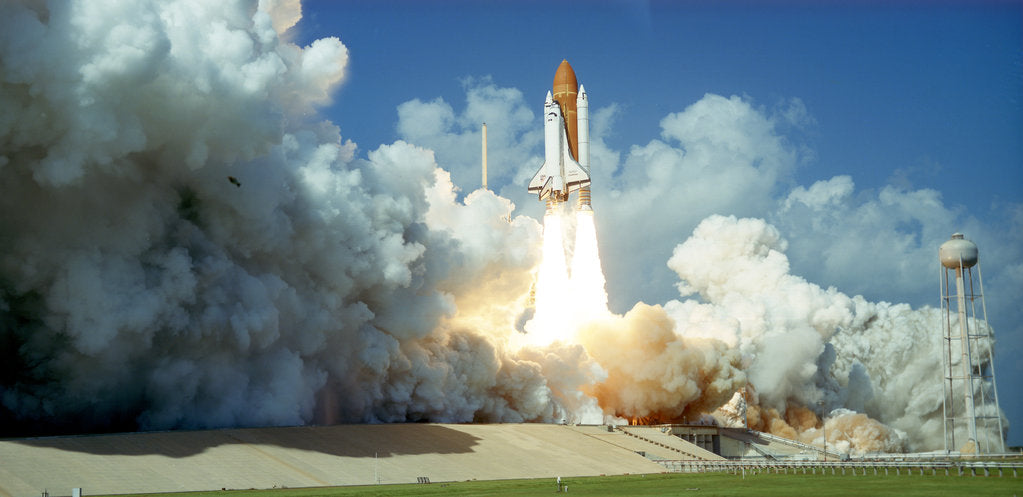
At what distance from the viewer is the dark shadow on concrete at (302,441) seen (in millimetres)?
43281

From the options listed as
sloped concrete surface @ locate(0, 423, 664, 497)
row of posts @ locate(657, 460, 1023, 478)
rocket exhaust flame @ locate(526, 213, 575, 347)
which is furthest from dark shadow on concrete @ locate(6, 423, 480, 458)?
rocket exhaust flame @ locate(526, 213, 575, 347)

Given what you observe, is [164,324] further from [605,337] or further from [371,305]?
[605,337]

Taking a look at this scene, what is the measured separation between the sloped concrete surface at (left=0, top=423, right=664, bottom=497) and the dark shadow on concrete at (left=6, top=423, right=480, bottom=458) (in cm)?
5

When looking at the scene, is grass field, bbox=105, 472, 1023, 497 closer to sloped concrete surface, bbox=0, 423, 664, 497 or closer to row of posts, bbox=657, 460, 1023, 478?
sloped concrete surface, bbox=0, 423, 664, 497

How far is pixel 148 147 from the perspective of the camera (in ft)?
155

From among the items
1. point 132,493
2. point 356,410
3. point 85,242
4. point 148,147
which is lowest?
point 132,493

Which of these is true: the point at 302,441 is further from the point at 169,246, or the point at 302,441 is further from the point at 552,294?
the point at 552,294

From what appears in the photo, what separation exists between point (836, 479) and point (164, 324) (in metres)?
28.5

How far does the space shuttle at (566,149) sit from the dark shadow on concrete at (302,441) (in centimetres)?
2074

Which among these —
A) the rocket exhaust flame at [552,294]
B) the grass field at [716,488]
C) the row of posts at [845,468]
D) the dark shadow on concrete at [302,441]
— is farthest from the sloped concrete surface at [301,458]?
the rocket exhaust flame at [552,294]

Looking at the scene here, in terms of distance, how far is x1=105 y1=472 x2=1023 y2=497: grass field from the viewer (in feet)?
123

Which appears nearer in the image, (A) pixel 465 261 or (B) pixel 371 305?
(B) pixel 371 305

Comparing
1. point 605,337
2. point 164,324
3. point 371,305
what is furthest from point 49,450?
point 605,337

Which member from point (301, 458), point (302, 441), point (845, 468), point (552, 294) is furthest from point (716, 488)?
point (552, 294)
